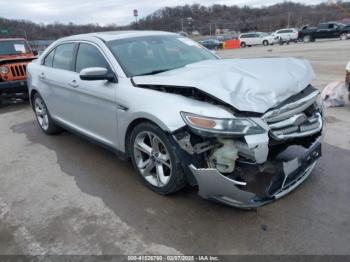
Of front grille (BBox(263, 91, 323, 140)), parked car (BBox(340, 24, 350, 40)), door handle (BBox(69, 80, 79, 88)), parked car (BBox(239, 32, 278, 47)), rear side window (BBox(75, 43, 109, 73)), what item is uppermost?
rear side window (BBox(75, 43, 109, 73))

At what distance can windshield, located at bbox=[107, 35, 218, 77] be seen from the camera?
388 cm

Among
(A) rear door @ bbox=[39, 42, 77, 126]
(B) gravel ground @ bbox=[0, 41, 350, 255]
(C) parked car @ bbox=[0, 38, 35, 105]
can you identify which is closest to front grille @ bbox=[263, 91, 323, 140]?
(B) gravel ground @ bbox=[0, 41, 350, 255]

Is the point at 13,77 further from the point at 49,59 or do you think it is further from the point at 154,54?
the point at 154,54

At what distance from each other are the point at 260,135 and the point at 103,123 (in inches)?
80.4

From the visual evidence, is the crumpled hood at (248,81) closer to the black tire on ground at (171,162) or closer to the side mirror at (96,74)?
the side mirror at (96,74)

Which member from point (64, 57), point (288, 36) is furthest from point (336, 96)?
point (288, 36)

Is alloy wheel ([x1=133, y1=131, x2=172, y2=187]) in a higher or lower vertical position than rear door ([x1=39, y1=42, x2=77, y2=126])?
lower

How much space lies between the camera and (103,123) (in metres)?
4.02

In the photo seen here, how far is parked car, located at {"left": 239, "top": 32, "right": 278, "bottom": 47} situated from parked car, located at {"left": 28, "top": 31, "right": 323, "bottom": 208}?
3960cm

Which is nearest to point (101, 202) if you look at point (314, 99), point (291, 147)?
point (291, 147)

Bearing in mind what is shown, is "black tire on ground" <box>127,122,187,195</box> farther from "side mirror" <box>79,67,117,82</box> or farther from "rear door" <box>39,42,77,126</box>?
"rear door" <box>39,42,77,126</box>

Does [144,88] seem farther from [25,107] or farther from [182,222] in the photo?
[25,107]

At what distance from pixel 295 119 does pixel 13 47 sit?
1017cm

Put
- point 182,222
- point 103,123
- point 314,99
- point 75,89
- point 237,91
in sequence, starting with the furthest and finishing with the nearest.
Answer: point 75,89
point 103,123
point 314,99
point 182,222
point 237,91
